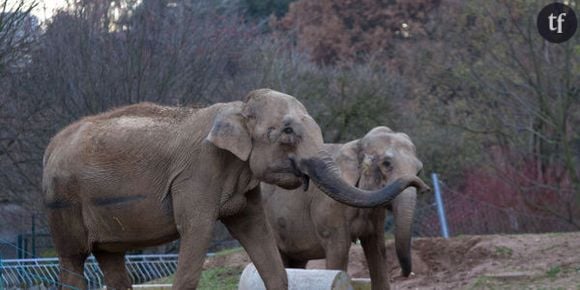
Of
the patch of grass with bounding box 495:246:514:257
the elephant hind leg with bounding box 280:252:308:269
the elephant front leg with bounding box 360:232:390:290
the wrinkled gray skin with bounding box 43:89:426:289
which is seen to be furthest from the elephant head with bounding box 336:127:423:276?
the patch of grass with bounding box 495:246:514:257

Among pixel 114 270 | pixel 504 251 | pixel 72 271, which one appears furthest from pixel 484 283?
pixel 72 271

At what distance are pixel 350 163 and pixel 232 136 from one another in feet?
13.8

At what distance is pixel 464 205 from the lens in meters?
22.8

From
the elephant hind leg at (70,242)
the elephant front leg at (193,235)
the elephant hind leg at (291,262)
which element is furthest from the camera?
the elephant hind leg at (291,262)

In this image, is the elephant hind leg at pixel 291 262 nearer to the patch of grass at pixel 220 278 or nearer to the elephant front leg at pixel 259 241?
the patch of grass at pixel 220 278

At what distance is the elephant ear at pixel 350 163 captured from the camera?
44.9 feet

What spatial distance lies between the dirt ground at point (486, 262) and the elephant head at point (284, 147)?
4.35m

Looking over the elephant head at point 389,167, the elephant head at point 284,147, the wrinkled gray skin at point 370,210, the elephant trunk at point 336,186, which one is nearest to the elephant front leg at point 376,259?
the wrinkled gray skin at point 370,210

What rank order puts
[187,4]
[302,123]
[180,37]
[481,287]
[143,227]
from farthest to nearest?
[187,4], [180,37], [481,287], [143,227], [302,123]

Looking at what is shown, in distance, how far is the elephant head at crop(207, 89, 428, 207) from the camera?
31.2 feet

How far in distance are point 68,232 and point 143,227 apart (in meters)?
0.94

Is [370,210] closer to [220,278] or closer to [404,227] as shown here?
[404,227]

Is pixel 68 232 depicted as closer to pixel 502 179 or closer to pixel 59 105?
pixel 59 105

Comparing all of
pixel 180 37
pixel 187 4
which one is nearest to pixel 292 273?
pixel 180 37
